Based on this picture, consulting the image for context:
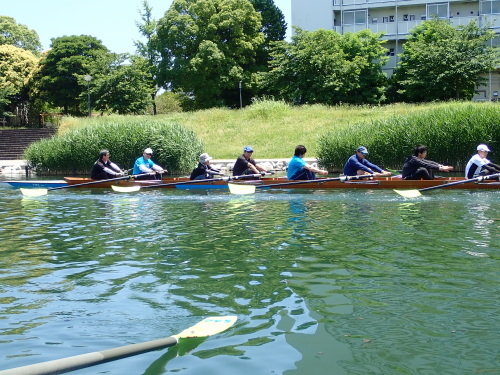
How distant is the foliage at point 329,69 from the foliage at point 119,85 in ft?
33.8

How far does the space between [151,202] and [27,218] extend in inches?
141

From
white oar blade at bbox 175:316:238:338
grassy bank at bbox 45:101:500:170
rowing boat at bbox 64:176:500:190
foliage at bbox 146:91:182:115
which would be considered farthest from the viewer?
foliage at bbox 146:91:182:115

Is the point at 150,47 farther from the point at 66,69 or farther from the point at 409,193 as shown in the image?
the point at 409,193

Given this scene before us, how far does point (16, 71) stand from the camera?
58.7 m

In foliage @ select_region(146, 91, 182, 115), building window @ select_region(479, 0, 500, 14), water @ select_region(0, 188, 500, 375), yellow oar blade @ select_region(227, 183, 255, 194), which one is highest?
building window @ select_region(479, 0, 500, 14)

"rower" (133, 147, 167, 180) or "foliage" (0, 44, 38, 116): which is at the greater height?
"foliage" (0, 44, 38, 116)

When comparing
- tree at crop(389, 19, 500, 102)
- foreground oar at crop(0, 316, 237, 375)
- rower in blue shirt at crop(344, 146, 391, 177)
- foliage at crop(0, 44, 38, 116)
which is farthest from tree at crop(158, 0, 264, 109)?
foreground oar at crop(0, 316, 237, 375)

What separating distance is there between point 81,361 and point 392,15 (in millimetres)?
52729

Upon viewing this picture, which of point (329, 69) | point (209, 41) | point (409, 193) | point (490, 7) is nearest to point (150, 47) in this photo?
point (209, 41)

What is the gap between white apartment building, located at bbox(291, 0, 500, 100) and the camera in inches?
1925

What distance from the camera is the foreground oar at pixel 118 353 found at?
3961 millimetres

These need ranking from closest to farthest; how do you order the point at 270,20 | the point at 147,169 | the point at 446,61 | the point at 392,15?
the point at 147,169 < the point at 446,61 < the point at 392,15 < the point at 270,20

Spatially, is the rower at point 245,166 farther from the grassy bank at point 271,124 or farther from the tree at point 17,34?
the tree at point 17,34

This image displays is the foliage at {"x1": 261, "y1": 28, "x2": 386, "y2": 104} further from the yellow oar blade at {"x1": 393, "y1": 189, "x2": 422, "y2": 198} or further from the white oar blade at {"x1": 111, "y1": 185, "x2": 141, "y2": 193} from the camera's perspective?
the yellow oar blade at {"x1": 393, "y1": 189, "x2": 422, "y2": 198}
